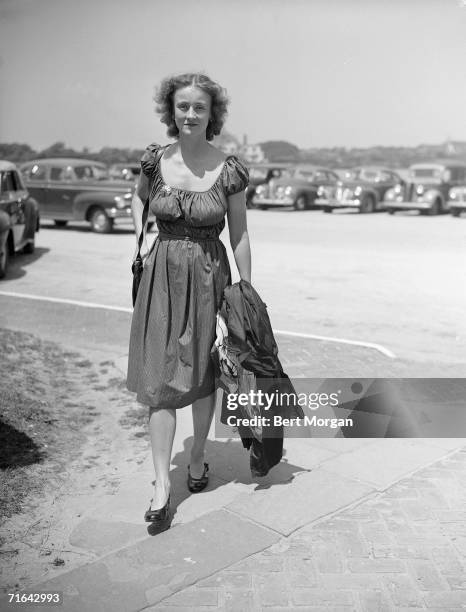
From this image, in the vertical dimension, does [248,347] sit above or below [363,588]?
above

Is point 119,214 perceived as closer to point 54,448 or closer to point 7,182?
point 7,182

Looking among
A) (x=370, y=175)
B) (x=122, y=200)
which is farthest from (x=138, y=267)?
(x=370, y=175)

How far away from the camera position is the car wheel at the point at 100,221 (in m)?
15.2

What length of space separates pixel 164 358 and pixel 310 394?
1.64 m

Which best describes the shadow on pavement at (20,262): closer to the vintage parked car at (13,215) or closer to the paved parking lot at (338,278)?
the paved parking lot at (338,278)

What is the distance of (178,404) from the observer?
309cm

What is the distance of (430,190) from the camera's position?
20641 mm

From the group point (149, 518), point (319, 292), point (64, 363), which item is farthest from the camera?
point (319, 292)

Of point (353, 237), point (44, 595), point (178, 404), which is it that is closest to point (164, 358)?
point (178, 404)

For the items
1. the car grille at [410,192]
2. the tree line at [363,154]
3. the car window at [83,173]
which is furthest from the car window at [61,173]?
the car grille at [410,192]

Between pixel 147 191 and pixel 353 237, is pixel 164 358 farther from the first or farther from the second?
pixel 353 237

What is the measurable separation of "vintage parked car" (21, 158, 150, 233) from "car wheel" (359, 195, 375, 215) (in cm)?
828

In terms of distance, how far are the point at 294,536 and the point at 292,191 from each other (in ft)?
64.4

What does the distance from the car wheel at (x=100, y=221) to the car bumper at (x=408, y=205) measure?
9020 mm
